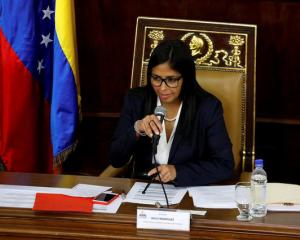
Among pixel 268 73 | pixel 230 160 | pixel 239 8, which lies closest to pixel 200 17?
pixel 239 8

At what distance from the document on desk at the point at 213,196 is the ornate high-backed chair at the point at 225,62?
680 millimetres

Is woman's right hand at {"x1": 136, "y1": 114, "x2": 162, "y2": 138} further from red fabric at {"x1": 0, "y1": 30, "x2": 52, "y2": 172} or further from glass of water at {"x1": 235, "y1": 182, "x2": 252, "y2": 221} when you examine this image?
red fabric at {"x1": 0, "y1": 30, "x2": 52, "y2": 172}

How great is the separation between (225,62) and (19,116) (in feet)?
3.52

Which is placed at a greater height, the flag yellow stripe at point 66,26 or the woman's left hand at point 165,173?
the flag yellow stripe at point 66,26

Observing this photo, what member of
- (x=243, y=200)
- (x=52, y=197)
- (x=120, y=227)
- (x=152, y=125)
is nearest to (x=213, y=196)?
(x=243, y=200)

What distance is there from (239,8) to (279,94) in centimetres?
53

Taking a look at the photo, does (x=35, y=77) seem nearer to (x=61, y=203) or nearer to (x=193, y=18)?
(x=193, y=18)

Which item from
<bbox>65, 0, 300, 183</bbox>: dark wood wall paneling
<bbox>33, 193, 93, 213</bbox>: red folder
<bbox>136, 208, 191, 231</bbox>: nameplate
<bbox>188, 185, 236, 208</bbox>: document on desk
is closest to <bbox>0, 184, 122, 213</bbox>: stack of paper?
<bbox>33, 193, 93, 213</bbox>: red folder

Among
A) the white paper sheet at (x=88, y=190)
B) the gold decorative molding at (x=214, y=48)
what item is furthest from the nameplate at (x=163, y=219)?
the gold decorative molding at (x=214, y=48)

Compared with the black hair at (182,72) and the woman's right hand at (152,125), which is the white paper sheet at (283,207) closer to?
the woman's right hand at (152,125)

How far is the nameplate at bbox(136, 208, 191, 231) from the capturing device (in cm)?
157

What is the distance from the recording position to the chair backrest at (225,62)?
8.71 feet

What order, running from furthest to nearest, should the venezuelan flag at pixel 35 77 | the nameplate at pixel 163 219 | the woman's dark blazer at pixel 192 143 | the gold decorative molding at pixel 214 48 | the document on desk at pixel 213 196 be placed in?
the venezuelan flag at pixel 35 77, the gold decorative molding at pixel 214 48, the woman's dark blazer at pixel 192 143, the document on desk at pixel 213 196, the nameplate at pixel 163 219

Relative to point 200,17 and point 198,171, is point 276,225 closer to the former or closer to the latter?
point 198,171
